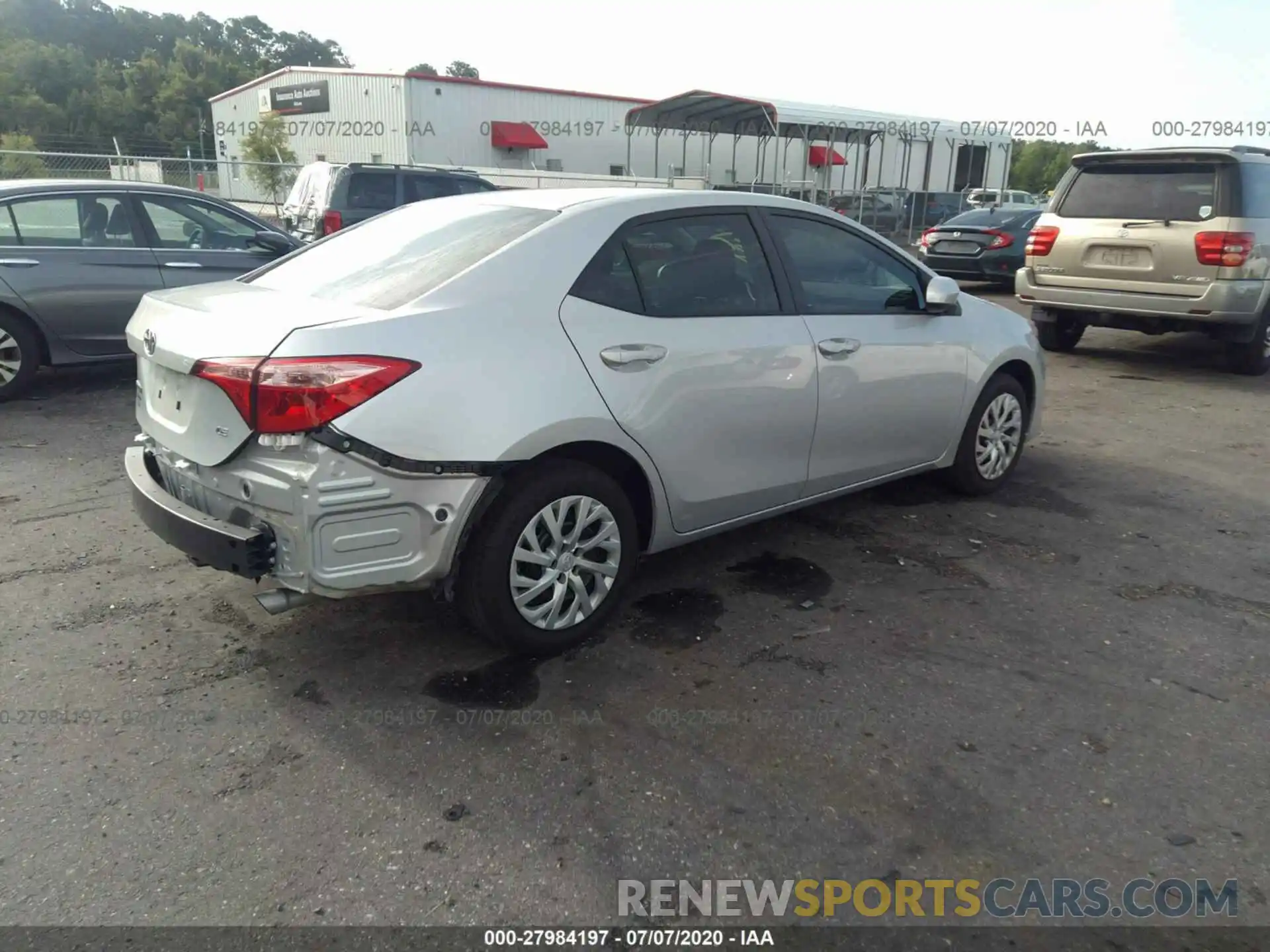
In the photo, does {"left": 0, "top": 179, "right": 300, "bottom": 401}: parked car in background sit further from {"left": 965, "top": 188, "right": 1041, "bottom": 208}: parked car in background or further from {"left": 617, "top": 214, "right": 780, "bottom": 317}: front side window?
{"left": 965, "top": 188, "right": 1041, "bottom": 208}: parked car in background

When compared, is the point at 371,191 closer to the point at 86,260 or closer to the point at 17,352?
the point at 86,260

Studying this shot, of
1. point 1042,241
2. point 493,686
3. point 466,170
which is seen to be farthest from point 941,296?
point 466,170

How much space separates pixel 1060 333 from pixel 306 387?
929 centimetres

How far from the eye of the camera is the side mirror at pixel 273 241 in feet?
26.0

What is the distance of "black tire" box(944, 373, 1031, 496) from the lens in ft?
16.7

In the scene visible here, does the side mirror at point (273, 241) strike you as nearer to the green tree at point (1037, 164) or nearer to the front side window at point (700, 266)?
the front side window at point (700, 266)

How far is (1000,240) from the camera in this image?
14578 mm

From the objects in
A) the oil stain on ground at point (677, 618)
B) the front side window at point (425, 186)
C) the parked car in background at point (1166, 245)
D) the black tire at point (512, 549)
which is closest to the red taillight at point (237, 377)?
the black tire at point (512, 549)

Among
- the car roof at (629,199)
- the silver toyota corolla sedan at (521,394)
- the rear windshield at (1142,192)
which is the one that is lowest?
the silver toyota corolla sedan at (521,394)

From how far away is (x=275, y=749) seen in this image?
9.55 ft

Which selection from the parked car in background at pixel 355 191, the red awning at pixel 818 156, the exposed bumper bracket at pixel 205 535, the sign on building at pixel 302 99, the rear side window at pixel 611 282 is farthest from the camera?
the red awning at pixel 818 156

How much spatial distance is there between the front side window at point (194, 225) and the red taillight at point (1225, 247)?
323 inches

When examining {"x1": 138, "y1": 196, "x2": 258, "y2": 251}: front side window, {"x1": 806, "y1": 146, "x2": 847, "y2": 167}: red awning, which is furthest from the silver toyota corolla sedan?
{"x1": 806, "y1": 146, "x2": 847, "y2": 167}: red awning

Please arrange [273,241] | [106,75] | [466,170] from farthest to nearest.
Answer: [106,75] → [466,170] → [273,241]
